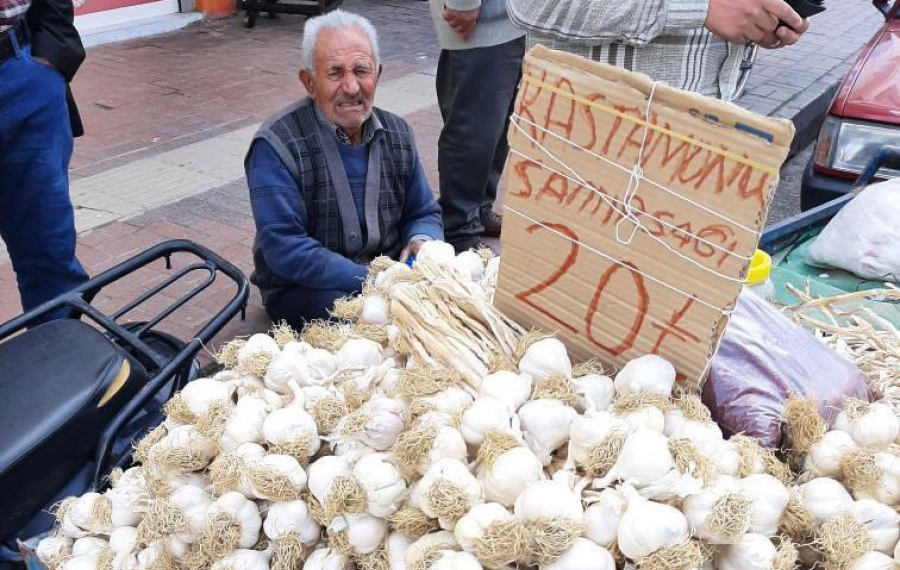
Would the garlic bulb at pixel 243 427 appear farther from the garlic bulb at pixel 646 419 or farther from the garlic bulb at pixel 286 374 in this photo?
the garlic bulb at pixel 646 419

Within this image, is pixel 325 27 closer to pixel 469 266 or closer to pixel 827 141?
pixel 469 266

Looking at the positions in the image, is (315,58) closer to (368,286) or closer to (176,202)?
(368,286)

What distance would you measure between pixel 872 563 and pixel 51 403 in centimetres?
167

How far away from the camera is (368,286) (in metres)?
1.95

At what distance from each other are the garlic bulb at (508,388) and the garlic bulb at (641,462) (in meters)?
0.20

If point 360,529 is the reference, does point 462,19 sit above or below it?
above

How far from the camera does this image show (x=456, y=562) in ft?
3.75

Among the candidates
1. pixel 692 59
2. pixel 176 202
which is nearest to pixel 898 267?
pixel 692 59

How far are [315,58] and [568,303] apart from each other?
150cm

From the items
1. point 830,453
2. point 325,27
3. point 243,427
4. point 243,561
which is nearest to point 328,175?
point 325,27

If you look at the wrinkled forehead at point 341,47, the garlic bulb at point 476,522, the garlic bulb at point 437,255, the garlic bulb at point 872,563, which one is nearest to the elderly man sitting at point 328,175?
the wrinkled forehead at point 341,47

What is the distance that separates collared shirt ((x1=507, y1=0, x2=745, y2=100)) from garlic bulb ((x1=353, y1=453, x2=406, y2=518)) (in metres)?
1.17

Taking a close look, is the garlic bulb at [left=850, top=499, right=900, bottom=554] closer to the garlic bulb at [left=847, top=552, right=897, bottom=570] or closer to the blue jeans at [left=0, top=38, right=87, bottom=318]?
the garlic bulb at [left=847, top=552, right=897, bottom=570]

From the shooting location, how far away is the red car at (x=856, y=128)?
338cm
